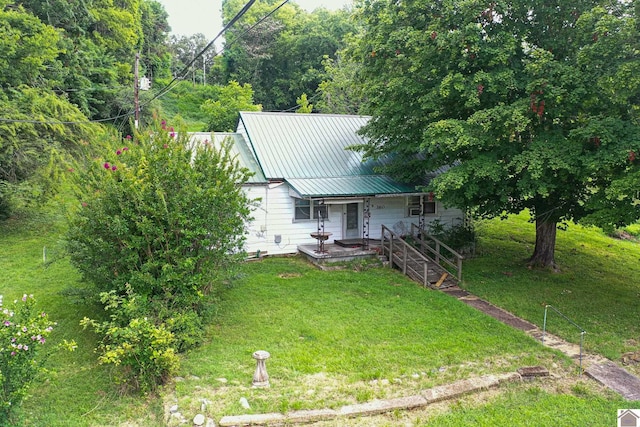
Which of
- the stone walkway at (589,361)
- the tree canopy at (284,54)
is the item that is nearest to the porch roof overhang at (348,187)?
the stone walkway at (589,361)

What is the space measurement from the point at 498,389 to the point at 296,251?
355 inches

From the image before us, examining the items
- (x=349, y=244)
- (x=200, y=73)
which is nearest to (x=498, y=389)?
(x=349, y=244)

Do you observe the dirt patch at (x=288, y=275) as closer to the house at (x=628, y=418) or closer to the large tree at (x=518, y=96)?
the large tree at (x=518, y=96)

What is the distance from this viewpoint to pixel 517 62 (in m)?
11.4

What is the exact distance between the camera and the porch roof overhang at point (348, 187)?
13680mm

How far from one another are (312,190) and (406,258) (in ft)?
11.8

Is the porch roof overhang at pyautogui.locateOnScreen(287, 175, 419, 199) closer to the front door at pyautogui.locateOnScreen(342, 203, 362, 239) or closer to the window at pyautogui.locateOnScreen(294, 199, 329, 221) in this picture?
the window at pyautogui.locateOnScreen(294, 199, 329, 221)

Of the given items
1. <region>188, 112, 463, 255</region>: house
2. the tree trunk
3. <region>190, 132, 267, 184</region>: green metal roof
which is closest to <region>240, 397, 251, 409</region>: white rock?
<region>188, 112, 463, 255</region>: house

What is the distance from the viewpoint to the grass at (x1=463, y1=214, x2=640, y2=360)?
943 centimetres

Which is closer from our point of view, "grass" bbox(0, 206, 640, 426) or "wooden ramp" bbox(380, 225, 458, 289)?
"grass" bbox(0, 206, 640, 426)

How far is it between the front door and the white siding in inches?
7.0

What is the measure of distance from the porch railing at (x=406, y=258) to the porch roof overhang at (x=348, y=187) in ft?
5.12

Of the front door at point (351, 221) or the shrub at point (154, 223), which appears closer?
the shrub at point (154, 223)

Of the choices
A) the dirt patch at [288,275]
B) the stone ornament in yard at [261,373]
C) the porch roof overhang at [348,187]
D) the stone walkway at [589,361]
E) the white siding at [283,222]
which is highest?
the porch roof overhang at [348,187]
